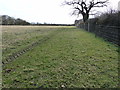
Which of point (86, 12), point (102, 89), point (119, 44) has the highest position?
point (86, 12)

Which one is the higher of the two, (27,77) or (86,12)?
(86,12)

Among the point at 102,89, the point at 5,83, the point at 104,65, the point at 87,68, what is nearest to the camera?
the point at 102,89

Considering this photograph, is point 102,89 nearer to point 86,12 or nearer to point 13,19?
point 86,12

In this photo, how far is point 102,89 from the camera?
2.13m

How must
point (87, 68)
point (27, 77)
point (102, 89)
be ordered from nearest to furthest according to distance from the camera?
point (102, 89), point (27, 77), point (87, 68)

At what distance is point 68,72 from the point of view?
112 inches

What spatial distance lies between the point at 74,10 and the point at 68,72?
3090cm

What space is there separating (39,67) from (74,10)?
30.7 m

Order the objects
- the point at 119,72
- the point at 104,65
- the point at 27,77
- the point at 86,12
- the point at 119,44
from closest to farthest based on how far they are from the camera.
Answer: the point at 27,77 → the point at 119,72 → the point at 104,65 → the point at 119,44 → the point at 86,12

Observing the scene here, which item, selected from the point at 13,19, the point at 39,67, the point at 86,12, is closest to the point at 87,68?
the point at 39,67

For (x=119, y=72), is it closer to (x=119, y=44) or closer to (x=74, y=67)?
(x=74, y=67)

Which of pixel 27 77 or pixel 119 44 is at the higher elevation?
pixel 119 44

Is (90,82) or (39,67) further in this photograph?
(39,67)

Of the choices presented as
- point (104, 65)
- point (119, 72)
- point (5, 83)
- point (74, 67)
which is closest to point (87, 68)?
point (74, 67)
